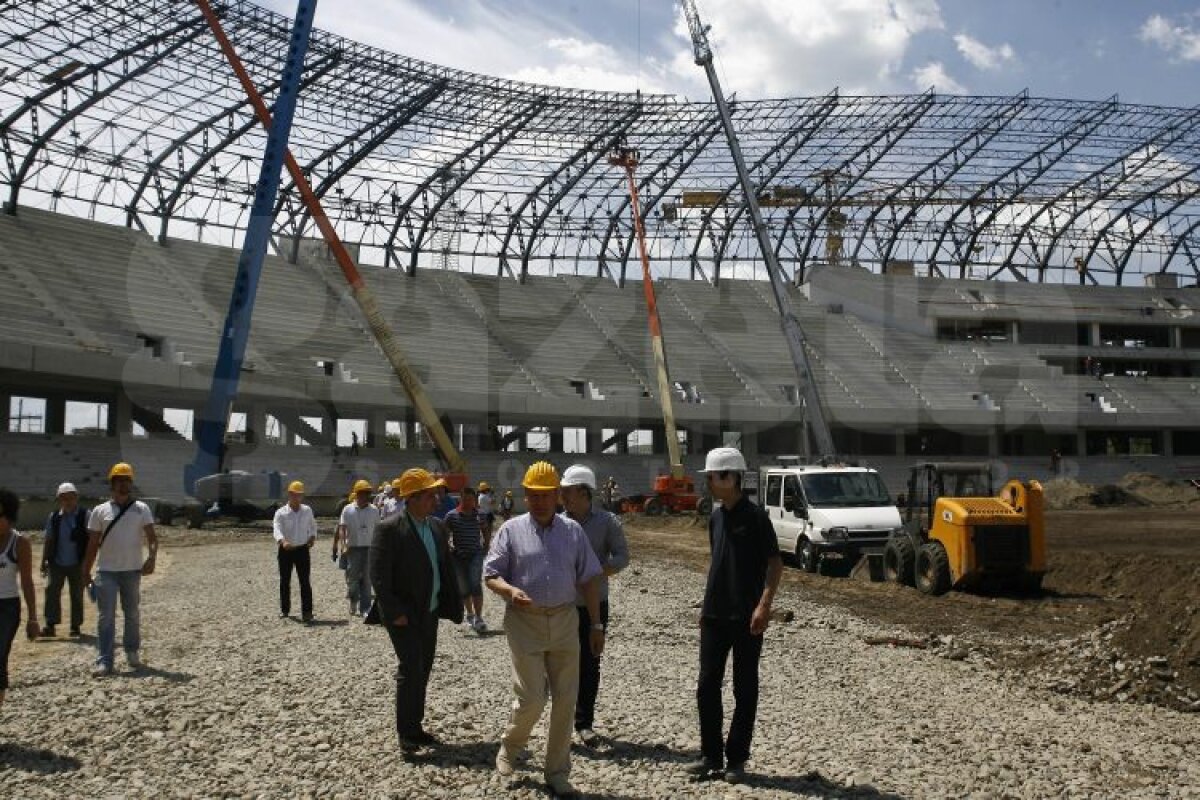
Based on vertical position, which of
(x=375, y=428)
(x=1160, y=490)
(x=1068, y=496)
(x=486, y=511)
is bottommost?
(x=1068, y=496)

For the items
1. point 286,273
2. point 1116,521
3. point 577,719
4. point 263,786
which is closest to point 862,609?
point 577,719

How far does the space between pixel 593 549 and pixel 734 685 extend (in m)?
1.31

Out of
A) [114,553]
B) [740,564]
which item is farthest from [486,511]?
[740,564]

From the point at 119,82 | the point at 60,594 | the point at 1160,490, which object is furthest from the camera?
the point at 1160,490

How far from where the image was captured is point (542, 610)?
5.32m

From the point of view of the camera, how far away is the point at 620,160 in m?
48.1

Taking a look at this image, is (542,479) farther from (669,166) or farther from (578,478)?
(669,166)

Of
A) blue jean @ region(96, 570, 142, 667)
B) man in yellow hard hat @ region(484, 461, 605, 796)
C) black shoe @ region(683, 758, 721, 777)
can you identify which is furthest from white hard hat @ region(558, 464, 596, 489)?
blue jean @ region(96, 570, 142, 667)

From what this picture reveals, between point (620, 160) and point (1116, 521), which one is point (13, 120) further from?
point (1116, 521)

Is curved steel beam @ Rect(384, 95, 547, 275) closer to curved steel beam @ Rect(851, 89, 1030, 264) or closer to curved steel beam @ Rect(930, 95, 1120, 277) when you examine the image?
curved steel beam @ Rect(851, 89, 1030, 264)

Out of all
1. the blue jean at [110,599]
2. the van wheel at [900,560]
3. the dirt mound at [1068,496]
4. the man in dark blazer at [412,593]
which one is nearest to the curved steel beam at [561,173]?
the dirt mound at [1068,496]

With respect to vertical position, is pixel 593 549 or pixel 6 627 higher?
pixel 593 549

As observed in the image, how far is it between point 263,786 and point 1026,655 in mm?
7447

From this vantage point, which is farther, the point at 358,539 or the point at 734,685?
the point at 358,539
